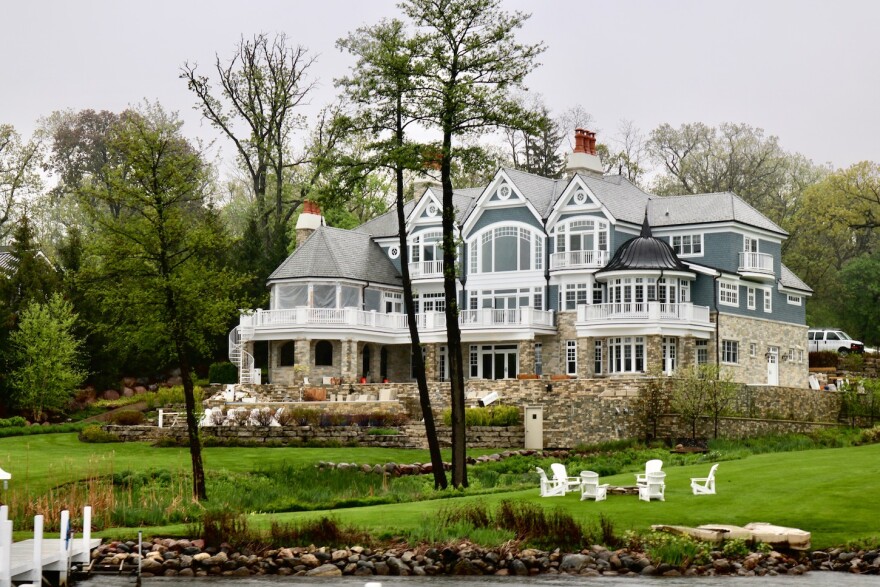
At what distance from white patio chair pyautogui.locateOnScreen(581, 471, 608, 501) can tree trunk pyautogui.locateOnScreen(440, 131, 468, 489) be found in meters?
5.92

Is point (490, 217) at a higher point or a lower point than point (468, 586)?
higher

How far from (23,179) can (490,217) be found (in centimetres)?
A: 2605

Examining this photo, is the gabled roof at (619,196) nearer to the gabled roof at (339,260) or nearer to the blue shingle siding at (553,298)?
the blue shingle siding at (553,298)

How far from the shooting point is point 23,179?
6912 cm

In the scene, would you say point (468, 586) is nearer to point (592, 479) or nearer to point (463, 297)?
point (592, 479)

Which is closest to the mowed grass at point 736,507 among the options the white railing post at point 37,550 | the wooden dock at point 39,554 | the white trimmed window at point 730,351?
the wooden dock at point 39,554

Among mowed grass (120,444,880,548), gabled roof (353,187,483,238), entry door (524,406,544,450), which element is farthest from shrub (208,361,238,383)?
mowed grass (120,444,880,548)

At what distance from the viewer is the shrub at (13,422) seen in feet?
149

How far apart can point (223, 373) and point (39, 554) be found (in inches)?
1427

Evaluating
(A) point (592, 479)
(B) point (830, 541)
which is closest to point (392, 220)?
(A) point (592, 479)

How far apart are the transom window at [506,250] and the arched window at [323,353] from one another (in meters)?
6.57

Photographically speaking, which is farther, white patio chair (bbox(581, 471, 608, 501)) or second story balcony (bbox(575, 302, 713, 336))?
second story balcony (bbox(575, 302, 713, 336))

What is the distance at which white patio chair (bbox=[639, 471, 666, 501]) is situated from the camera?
2661cm

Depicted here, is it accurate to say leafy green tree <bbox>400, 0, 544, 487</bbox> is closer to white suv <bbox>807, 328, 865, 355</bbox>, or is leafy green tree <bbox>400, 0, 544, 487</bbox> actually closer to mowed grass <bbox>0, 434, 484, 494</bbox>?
mowed grass <bbox>0, 434, 484, 494</bbox>
